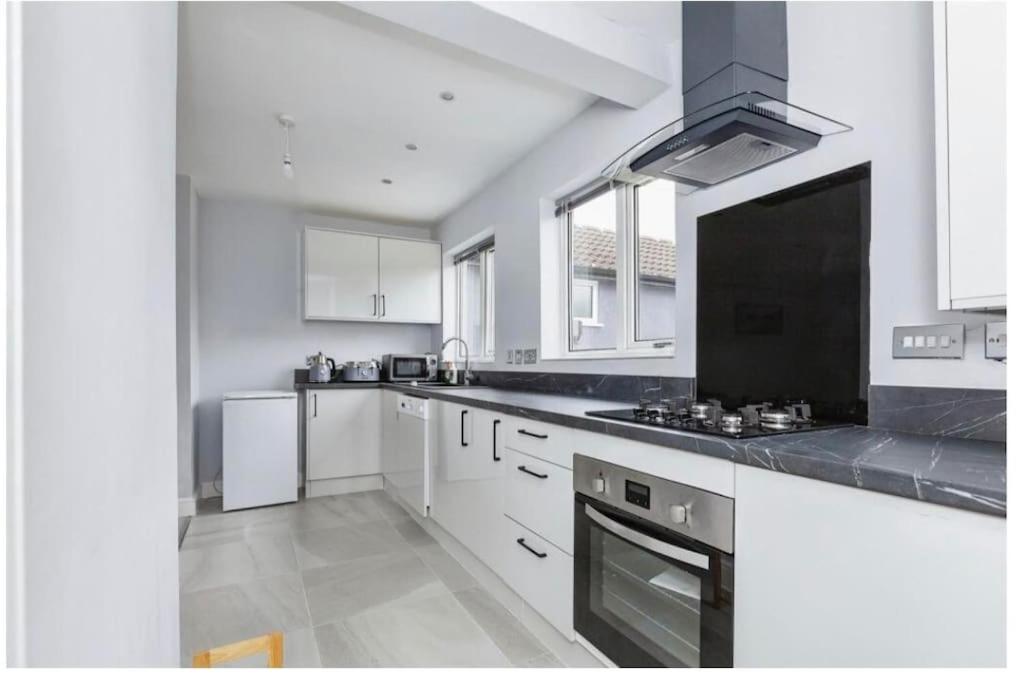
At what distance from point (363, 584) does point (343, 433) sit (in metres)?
1.87

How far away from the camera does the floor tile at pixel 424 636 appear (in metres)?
1.85

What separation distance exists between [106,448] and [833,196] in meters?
1.97

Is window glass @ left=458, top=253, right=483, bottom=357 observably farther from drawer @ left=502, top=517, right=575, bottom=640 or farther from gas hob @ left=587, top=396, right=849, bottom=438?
gas hob @ left=587, top=396, right=849, bottom=438

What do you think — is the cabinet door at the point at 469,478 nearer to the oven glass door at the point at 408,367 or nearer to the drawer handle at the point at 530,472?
the drawer handle at the point at 530,472

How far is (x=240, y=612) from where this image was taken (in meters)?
2.22

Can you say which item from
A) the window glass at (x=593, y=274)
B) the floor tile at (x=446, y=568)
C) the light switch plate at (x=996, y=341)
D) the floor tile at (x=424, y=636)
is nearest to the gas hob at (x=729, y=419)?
the light switch plate at (x=996, y=341)

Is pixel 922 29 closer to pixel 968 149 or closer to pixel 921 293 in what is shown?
pixel 968 149

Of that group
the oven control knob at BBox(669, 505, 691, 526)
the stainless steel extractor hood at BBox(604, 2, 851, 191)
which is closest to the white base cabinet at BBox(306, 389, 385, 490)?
the stainless steel extractor hood at BBox(604, 2, 851, 191)

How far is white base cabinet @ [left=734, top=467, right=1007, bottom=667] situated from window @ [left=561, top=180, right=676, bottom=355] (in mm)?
1361

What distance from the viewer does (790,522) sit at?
1.07m

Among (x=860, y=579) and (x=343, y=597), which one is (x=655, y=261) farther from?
(x=343, y=597)

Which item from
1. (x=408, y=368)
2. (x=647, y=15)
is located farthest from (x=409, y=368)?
(x=647, y=15)

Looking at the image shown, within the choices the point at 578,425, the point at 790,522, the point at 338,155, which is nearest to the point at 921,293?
the point at 790,522

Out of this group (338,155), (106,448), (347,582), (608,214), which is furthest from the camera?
(338,155)
